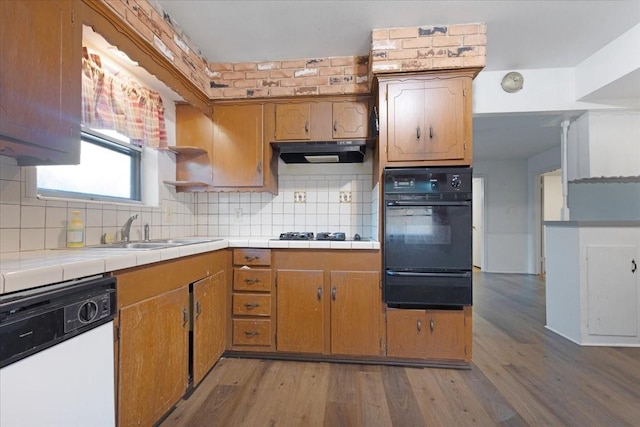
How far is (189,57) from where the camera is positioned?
2.21 metres

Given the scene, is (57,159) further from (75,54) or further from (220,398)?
(220,398)

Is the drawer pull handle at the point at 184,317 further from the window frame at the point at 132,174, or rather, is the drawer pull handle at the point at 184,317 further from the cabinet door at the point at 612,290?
the cabinet door at the point at 612,290

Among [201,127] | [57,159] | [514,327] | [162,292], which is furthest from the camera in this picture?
[514,327]

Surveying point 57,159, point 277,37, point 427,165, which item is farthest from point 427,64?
point 57,159

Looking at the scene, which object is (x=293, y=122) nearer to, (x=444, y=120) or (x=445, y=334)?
(x=444, y=120)

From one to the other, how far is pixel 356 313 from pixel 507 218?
5.04 meters

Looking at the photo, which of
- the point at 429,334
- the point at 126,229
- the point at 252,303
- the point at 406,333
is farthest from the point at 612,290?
the point at 126,229

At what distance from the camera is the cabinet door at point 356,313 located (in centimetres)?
212

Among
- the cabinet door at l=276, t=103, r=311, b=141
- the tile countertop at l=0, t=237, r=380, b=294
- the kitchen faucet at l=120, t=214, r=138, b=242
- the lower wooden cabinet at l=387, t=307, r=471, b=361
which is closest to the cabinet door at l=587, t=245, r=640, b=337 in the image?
the lower wooden cabinet at l=387, t=307, r=471, b=361

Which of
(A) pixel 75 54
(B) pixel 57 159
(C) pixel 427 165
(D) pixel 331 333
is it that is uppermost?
(A) pixel 75 54

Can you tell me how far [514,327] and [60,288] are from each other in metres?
3.48

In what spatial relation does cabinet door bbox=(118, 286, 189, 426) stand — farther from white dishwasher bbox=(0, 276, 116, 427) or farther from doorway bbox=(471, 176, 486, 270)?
doorway bbox=(471, 176, 486, 270)

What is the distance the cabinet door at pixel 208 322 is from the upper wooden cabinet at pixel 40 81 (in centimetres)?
99

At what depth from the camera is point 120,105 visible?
1795 millimetres
